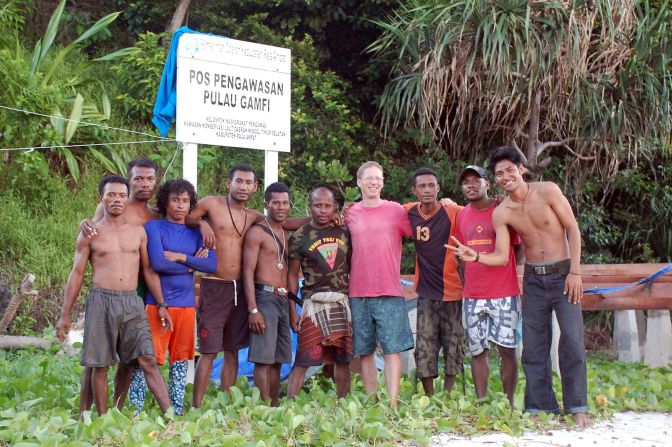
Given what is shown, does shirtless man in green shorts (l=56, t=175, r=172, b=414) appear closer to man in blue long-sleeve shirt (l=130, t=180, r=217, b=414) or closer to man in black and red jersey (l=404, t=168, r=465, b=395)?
man in blue long-sleeve shirt (l=130, t=180, r=217, b=414)

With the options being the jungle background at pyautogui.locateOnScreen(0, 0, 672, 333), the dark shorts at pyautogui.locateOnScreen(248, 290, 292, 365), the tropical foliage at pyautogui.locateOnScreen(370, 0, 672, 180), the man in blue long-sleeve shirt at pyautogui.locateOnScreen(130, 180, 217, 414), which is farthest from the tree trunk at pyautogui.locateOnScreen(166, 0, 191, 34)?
the dark shorts at pyautogui.locateOnScreen(248, 290, 292, 365)

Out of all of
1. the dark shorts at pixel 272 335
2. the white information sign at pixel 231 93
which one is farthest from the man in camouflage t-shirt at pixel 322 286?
the white information sign at pixel 231 93

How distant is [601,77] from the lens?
10.2 m

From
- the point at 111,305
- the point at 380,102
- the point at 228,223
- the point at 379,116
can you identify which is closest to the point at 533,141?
the point at 380,102

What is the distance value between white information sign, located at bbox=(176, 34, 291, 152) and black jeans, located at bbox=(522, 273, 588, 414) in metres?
2.58

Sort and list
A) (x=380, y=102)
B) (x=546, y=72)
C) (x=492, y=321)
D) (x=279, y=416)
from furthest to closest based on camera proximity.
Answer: (x=380, y=102)
(x=546, y=72)
(x=492, y=321)
(x=279, y=416)

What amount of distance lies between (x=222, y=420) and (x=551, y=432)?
6.61 ft

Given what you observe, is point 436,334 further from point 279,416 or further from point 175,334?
point 175,334

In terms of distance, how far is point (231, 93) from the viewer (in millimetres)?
6758

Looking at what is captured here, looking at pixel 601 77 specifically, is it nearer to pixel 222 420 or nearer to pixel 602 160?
pixel 602 160

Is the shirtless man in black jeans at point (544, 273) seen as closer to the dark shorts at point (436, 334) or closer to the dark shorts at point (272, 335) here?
the dark shorts at point (436, 334)

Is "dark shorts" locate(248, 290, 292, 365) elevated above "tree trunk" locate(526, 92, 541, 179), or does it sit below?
below

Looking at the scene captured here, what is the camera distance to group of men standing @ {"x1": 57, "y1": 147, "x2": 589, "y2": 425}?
213 inches

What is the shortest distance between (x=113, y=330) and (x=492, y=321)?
2448 mm
